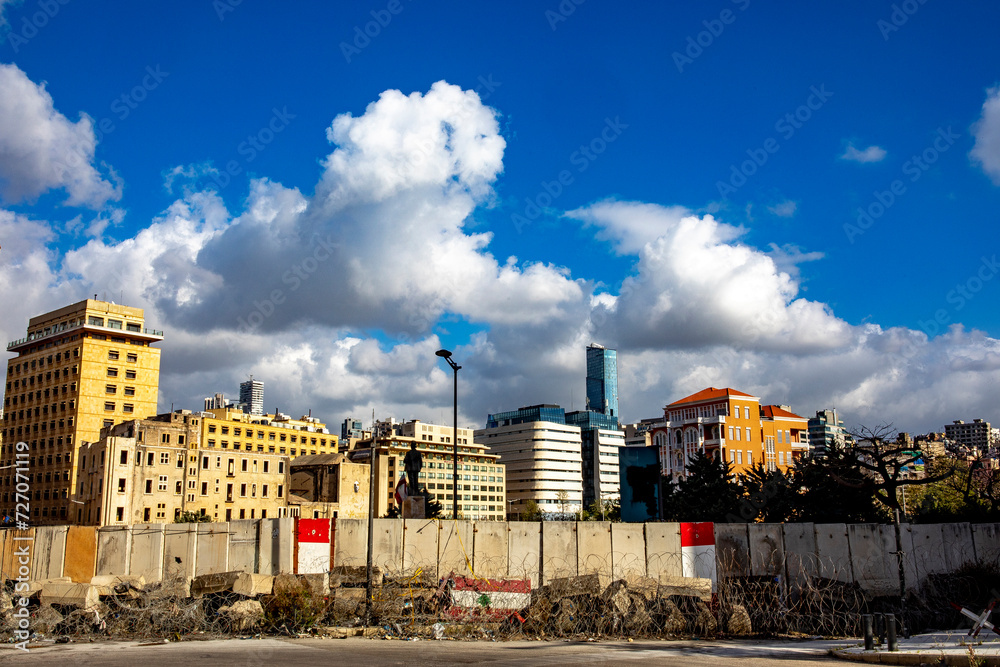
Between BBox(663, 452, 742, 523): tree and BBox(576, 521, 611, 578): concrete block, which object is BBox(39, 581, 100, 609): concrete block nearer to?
BBox(576, 521, 611, 578): concrete block

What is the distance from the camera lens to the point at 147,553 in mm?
22891

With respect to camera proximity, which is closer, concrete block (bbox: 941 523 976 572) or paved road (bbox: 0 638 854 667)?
paved road (bbox: 0 638 854 667)

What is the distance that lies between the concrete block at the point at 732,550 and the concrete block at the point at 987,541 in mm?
6914

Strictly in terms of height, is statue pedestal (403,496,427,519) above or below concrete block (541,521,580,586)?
above

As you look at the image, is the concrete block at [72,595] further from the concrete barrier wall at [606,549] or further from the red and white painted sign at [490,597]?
the red and white painted sign at [490,597]

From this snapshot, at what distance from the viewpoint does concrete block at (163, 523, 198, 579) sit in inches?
879

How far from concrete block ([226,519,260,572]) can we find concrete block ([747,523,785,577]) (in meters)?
14.0

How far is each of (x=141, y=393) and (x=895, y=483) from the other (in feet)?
338

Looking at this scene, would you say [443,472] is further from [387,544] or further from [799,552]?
[799,552]

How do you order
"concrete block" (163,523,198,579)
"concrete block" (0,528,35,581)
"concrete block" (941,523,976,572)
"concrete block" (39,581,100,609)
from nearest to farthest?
"concrete block" (39,581,100,609), "concrete block" (941,523,976,572), "concrete block" (163,523,198,579), "concrete block" (0,528,35,581)

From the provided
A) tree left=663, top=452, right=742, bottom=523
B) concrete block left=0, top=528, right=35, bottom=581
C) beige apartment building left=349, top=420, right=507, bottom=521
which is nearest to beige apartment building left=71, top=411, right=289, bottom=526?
beige apartment building left=349, top=420, right=507, bottom=521

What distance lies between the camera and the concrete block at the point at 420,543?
21.3 meters

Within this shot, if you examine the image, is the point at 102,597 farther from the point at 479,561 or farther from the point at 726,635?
the point at 726,635

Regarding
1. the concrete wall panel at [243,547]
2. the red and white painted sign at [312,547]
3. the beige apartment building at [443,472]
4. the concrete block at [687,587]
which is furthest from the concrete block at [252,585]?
the beige apartment building at [443,472]
